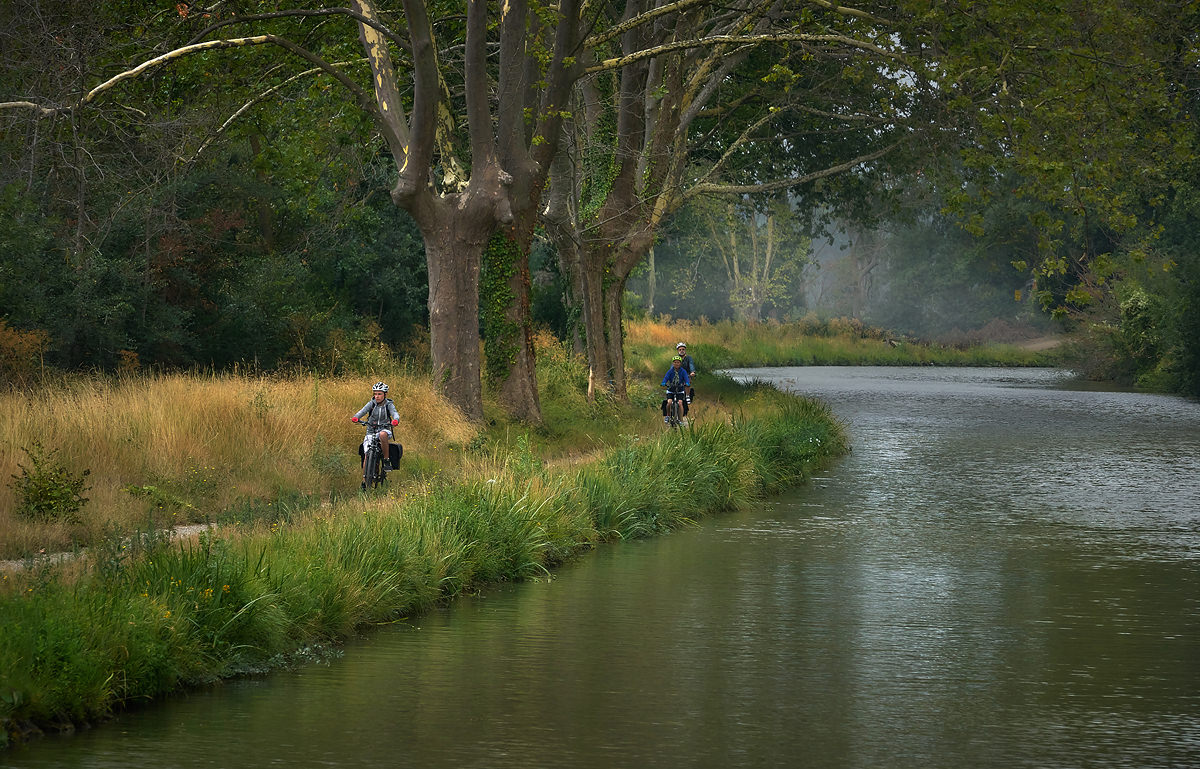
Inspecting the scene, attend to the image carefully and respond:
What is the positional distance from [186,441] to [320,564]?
612 cm

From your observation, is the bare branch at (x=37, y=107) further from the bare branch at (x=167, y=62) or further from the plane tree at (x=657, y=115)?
the plane tree at (x=657, y=115)

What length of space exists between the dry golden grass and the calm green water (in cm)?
390

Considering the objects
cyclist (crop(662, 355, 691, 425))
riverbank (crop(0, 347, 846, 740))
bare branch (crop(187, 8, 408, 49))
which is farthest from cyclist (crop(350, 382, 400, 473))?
cyclist (crop(662, 355, 691, 425))

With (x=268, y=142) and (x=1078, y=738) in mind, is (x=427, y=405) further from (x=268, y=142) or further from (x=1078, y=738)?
(x=1078, y=738)

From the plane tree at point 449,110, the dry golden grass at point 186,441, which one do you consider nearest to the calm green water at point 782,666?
the dry golden grass at point 186,441

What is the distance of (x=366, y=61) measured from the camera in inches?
933

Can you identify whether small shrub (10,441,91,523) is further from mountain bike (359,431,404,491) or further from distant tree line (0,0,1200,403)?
distant tree line (0,0,1200,403)

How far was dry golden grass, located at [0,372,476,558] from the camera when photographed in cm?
1498

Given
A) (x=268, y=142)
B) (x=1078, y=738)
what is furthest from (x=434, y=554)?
(x=268, y=142)

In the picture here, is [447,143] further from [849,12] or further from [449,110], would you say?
[849,12]

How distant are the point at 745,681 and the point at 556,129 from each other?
1556 cm

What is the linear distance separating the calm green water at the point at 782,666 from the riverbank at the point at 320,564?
0.35 metres

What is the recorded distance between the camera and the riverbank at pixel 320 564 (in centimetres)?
904

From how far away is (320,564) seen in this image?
11969 millimetres
